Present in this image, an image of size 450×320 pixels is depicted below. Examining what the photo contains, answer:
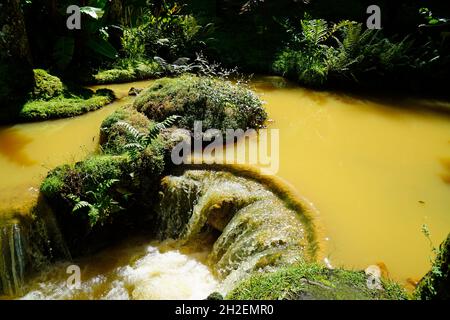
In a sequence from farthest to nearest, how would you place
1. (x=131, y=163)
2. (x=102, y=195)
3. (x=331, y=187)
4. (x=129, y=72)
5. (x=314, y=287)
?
(x=129, y=72)
(x=131, y=163)
(x=331, y=187)
(x=102, y=195)
(x=314, y=287)

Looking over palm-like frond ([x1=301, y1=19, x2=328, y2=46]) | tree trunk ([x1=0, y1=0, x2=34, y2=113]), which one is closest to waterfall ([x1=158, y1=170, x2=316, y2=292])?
tree trunk ([x1=0, y1=0, x2=34, y2=113])

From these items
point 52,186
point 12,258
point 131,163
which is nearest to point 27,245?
point 12,258

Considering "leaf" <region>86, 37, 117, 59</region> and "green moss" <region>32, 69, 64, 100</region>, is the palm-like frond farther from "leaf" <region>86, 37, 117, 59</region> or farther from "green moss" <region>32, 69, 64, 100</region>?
"green moss" <region>32, 69, 64, 100</region>

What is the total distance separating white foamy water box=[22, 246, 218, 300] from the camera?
18.3 ft

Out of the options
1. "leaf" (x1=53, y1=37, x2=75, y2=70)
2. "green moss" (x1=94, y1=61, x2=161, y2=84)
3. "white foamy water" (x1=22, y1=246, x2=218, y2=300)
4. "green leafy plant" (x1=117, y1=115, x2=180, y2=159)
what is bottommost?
"white foamy water" (x1=22, y1=246, x2=218, y2=300)

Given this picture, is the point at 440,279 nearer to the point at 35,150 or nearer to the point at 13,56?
the point at 35,150

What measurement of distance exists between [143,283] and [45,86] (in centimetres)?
540

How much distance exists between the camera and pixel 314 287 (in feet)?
11.7

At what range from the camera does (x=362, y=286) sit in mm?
3699

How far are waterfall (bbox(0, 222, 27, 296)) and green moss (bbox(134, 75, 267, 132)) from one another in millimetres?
3116
